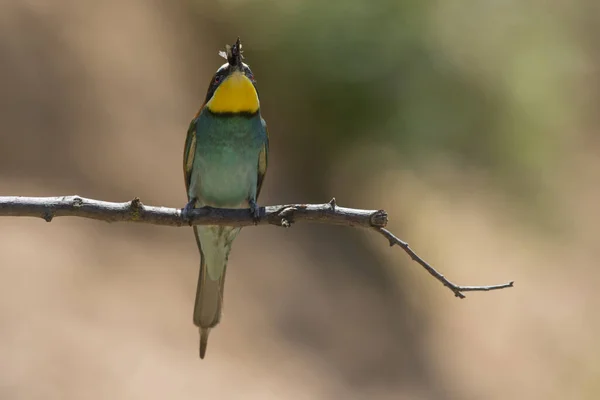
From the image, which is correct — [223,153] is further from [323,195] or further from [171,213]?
[323,195]

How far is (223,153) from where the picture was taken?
2.23 metres

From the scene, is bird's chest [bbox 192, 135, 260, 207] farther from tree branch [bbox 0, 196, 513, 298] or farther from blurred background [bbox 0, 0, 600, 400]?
blurred background [bbox 0, 0, 600, 400]

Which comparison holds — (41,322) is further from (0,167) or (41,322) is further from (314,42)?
(314,42)

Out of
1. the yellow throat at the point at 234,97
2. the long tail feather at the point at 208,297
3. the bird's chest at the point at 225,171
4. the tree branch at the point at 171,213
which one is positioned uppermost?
the yellow throat at the point at 234,97

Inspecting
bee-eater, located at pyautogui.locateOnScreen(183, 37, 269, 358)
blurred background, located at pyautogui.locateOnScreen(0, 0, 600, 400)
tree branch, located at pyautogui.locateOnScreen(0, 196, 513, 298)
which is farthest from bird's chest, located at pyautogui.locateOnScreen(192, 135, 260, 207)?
blurred background, located at pyautogui.locateOnScreen(0, 0, 600, 400)

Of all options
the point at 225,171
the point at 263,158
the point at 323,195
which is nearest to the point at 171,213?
the point at 225,171

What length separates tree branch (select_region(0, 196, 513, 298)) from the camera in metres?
1.59

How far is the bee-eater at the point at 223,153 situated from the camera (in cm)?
221

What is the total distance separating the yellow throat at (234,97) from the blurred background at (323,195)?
1.53 metres

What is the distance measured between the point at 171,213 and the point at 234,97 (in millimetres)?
594

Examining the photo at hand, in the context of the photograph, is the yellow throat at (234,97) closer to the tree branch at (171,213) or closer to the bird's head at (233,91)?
the bird's head at (233,91)

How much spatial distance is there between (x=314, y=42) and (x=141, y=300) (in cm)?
264

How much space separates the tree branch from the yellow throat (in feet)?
1.75

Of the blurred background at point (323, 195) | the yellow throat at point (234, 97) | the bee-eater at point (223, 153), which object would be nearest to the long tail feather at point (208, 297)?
the bee-eater at point (223, 153)
